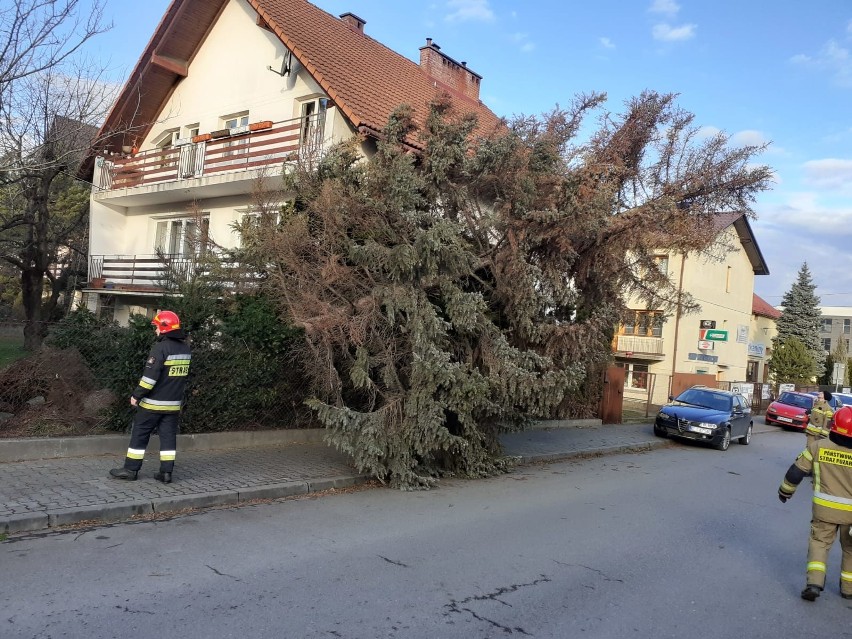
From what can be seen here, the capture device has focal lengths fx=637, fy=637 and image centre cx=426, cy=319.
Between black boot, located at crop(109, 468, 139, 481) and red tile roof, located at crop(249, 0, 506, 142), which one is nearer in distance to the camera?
black boot, located at crop(109, 468, 139, 481)

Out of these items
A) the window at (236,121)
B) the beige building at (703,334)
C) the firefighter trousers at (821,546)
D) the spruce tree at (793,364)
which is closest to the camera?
the firefighter trousers at (821,546)

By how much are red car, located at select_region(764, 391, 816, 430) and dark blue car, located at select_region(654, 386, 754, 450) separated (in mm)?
8840

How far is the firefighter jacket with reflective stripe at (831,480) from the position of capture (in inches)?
198

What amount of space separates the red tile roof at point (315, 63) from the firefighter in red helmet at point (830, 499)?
9.87 metres

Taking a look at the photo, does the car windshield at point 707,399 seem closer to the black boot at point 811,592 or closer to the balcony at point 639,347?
the black boot at point 811,592

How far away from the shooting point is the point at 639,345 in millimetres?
33469

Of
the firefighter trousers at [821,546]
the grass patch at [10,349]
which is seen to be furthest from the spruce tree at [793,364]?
the grass patch at [10,349]

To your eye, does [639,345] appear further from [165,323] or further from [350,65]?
[165,323]

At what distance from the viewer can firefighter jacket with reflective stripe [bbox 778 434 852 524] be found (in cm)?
502

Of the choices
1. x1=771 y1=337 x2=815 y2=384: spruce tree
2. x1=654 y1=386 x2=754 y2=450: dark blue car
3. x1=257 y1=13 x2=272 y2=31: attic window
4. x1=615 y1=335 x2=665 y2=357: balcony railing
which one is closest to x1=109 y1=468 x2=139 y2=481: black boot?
x1=257 y1=13 x2=272 y2=31: attic window

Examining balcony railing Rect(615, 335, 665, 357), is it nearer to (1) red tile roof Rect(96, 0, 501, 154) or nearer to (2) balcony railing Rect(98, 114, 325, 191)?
(1) red tile roof Rect(96, 0, 501, 154)

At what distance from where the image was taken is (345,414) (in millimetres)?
8039

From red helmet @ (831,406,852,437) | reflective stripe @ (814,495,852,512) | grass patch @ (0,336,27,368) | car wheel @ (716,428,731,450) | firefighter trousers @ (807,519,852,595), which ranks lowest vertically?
car wheel @ (716,428,731,450)

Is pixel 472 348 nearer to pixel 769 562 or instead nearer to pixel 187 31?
pixel 769 562
